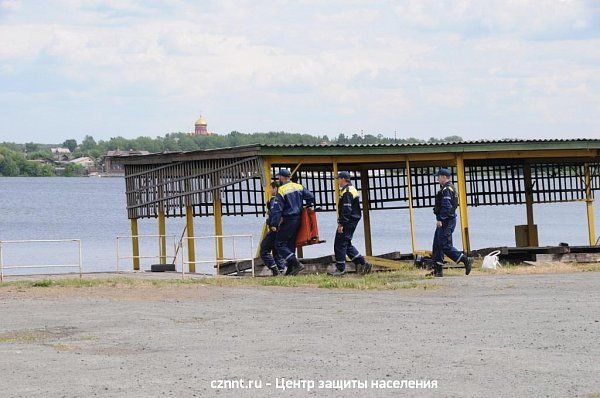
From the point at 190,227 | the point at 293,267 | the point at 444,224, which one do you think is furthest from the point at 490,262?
the point at 190,227

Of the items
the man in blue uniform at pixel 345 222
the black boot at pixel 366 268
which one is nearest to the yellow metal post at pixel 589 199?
the black boot at pixel 366 268

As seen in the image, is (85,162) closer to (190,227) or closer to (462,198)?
(190,227)

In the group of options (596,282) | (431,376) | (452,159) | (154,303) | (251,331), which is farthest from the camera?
(452,159)

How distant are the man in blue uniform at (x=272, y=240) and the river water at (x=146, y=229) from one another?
1396 cm

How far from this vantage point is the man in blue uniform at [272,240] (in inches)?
809

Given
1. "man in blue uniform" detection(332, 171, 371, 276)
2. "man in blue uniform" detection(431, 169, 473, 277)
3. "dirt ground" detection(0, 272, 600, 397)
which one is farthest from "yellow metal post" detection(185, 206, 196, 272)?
"dirt ground" detection(0, 272, 600, 397)

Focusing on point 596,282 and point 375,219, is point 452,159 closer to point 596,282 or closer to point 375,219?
point 596,282

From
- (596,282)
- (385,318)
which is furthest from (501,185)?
(385,318)

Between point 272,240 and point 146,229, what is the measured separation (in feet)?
170

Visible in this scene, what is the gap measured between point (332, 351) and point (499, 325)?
104 inches

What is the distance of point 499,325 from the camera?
1373cm

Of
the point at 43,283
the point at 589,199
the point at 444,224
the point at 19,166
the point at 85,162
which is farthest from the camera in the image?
the point at 85,162

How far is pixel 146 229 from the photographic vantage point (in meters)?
72.2

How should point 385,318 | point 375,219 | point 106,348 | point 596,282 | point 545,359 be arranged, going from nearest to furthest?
point 545,359 → point 106,348 → point 385,318 → point 596,282 → point 375,219
